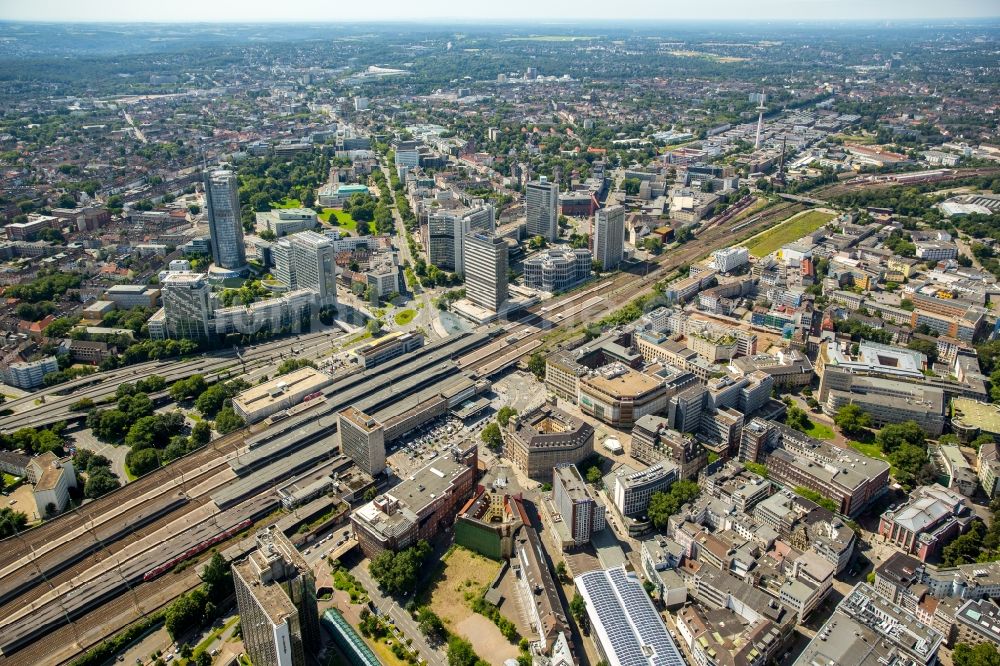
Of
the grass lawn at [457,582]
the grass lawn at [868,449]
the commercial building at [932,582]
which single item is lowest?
the grass lawn at [457,582]

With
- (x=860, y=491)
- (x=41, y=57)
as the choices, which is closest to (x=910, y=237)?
(x=860, y=491)

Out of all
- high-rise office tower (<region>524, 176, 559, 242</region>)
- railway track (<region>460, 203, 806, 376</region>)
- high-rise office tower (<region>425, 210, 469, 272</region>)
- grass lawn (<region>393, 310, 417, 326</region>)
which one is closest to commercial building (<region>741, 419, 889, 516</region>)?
railway track (<region>460, 203, 806, 376</region>)

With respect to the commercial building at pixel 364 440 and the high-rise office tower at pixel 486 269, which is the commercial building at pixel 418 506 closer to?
the commercial building at pixel 364 440

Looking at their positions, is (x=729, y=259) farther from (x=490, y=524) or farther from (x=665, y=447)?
(x=490, y=524)

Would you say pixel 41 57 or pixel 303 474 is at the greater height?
pixel 41 57

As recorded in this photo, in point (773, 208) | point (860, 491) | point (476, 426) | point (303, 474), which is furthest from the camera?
point (773, 208)

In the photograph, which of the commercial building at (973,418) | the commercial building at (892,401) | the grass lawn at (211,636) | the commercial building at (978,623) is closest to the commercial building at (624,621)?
the commercial building at (978,623)

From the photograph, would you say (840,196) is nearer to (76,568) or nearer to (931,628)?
(931,628)

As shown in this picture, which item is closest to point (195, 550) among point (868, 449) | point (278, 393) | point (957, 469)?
point (278, 393)
